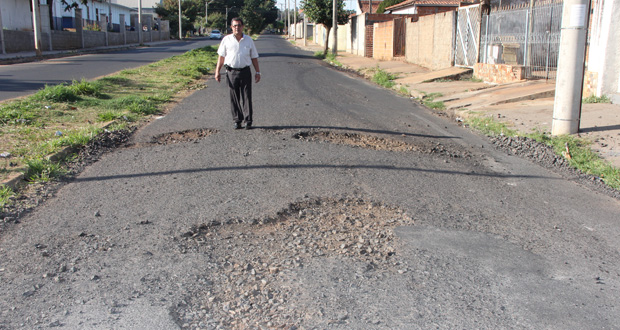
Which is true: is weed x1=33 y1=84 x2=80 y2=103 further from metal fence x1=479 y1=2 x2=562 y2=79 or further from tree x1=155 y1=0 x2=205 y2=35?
tree x1=155 y1=0 x2=205 y2=35

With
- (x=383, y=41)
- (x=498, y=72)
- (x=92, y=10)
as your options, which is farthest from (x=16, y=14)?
(x=498, y=72)

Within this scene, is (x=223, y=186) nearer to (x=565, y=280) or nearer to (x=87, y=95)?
(x=565, y=280)

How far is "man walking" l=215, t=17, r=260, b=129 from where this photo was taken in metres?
7.77

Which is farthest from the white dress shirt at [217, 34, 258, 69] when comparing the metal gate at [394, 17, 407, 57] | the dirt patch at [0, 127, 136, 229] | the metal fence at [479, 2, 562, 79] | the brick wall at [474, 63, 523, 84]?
the metal gate at [394, 17, 407, 57]

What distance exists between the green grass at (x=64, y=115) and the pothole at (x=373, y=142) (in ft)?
9.94

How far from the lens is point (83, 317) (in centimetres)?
272

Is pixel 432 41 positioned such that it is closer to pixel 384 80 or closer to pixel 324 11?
pixel 384 80

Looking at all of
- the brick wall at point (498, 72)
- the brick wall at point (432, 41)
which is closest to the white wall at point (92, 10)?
the brick wall at point (432, 41)

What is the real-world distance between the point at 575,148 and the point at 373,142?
2.66 m

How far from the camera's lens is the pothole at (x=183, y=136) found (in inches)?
282

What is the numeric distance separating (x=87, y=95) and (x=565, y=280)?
10.1m

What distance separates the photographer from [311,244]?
12.1ft

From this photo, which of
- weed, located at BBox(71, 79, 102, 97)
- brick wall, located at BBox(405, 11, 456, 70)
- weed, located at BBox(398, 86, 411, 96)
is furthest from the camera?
brick wall, located at BBox(405, 11, 456, 70)

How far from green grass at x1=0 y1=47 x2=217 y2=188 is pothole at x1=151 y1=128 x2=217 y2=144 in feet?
2.89
